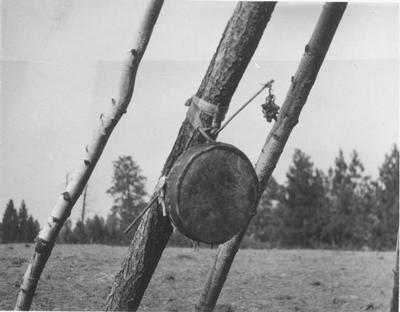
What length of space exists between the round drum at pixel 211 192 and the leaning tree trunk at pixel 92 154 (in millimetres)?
368

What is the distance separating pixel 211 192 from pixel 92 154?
0.56 m

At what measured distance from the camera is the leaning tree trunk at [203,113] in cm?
203

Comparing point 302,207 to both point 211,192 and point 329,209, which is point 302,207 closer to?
A: point 329,209

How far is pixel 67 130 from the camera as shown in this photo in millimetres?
4484

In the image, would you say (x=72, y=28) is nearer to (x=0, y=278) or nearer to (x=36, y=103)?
(x=36, y=103)

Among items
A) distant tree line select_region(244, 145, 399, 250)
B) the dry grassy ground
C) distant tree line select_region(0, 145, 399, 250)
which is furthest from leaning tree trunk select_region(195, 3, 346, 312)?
distant tree line select_region(244, 145, 399, 250)

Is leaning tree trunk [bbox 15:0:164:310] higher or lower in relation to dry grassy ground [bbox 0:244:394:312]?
higher

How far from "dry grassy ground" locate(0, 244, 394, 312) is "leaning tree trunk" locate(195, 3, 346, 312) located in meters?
2.34

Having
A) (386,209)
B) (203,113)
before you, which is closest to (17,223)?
(203,113)

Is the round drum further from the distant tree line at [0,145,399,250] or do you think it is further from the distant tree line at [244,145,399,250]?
the distant tree line at [244,145,399,250]

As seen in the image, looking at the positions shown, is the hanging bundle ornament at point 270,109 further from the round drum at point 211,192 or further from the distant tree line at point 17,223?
the distant tree line at point 17,223

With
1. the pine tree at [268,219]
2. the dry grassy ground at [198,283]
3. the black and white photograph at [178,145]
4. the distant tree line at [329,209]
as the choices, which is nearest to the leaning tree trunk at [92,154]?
the black and white photograph at [178,145]

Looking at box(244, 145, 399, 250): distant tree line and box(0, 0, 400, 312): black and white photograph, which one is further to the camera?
box(244, 145, 399, 250): distant tree line

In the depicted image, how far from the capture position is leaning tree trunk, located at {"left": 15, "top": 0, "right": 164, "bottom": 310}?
217 cm
